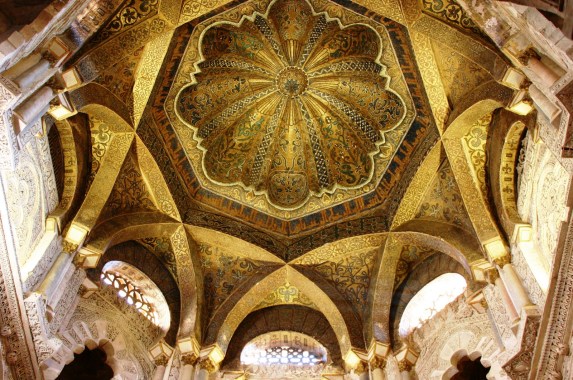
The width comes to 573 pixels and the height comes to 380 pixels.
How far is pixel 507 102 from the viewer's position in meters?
9.29

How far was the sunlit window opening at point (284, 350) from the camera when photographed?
11406mm

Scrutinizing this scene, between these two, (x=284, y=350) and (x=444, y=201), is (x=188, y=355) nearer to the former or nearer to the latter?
(x=284, y=350)

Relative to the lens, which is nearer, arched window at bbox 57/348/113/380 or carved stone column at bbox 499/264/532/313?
carved stone column at bbox 499/264/532/313

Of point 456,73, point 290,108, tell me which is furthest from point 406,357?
point 290,108

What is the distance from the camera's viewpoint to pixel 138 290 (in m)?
11.4

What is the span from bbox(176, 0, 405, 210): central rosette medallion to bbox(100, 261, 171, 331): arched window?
2539 mm

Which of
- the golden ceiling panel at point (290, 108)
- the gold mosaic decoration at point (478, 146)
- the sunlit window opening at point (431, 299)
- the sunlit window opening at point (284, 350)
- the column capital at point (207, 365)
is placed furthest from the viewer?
the golden ceiling panel at point (290, 108)

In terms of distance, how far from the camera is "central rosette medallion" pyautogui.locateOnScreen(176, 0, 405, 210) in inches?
492

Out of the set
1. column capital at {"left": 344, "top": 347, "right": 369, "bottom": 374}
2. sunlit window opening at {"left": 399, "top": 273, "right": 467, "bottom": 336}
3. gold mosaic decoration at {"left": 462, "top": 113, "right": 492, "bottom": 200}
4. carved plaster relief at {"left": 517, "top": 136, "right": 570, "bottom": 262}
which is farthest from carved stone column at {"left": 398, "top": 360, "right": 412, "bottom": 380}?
gold mosaic decoration at {"left": 462, "top": 113, "right": 492, "bottom": 200}

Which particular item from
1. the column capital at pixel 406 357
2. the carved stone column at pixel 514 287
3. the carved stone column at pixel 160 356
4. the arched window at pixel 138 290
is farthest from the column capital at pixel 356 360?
the arched window at pixel 138 290

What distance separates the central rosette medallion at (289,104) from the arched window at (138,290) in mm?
2539

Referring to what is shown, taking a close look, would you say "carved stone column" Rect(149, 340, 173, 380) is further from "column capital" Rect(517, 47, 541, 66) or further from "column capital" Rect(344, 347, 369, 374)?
"column capital" Rect(517, 47, 541, 66)

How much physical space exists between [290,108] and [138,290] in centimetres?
497

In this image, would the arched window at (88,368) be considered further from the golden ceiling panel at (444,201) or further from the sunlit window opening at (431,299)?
the golden ceiling panel at (444,201)
